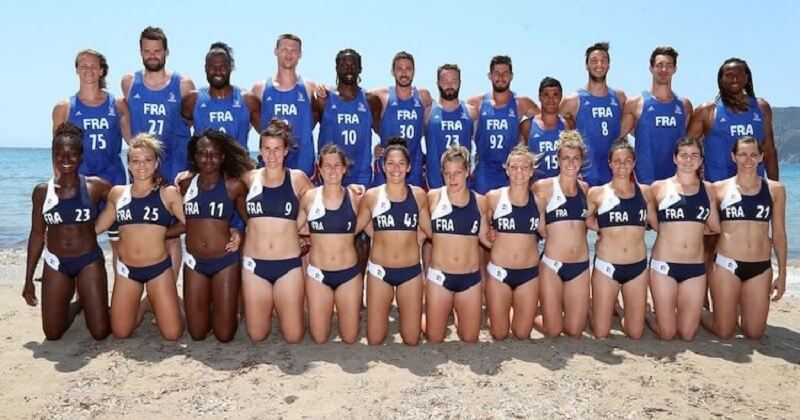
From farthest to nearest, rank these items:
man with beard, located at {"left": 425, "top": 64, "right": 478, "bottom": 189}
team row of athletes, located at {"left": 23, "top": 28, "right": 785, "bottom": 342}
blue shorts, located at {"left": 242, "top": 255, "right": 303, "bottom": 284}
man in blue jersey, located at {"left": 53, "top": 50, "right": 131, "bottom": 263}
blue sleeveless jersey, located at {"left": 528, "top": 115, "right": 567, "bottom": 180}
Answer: man with beard, located at {"left": 425, "top": 64, "right": 478, "bottom": 189} → blue sleeveless jersey, located at {"left": 528, "top": 115, "right": 567, "bottom": 180} → team row of athletes, located at {"left": 23, "top": 28, "right": 785, "bottom": 342} → man in blue jersey, located at {"left": 53, "top": 50, "right": 131, "bottom": 263} → blue shorts, located at {"left": 242, "top": 255, "right": 303, "bottom": 284}

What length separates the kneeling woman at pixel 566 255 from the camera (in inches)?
255

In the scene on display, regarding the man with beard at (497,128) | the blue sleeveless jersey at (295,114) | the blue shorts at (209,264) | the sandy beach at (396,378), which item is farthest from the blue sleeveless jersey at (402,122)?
the sandy beach at (396,378)

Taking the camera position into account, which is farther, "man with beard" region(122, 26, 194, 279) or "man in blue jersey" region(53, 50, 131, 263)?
"man with beard" region(122, 26, 194, 279)

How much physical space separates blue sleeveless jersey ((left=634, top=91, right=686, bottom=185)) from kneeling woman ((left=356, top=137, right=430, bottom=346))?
125 inches

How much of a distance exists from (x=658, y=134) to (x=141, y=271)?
608 cm

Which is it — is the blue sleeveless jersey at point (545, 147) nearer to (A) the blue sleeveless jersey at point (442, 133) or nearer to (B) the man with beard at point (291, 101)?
(A) the blue sleeveless jersey at point (442, 133)

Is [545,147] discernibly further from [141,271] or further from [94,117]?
[94,117]

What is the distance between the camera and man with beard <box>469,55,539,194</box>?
7.88 meters

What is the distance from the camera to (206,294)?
20.6 ft

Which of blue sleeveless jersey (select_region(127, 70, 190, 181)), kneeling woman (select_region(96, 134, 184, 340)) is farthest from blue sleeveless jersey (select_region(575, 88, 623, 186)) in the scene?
blue sleeveless jersey (select_region(127, 70, 190, 181))

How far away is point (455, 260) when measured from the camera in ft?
20.4

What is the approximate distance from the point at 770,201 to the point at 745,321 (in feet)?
4.28

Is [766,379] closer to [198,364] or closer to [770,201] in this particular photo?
[770,201]

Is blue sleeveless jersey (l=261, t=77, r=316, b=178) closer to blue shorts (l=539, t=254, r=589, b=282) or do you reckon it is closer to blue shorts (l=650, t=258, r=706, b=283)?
blue shorts (l=539, t=254, r=589, b=282)
